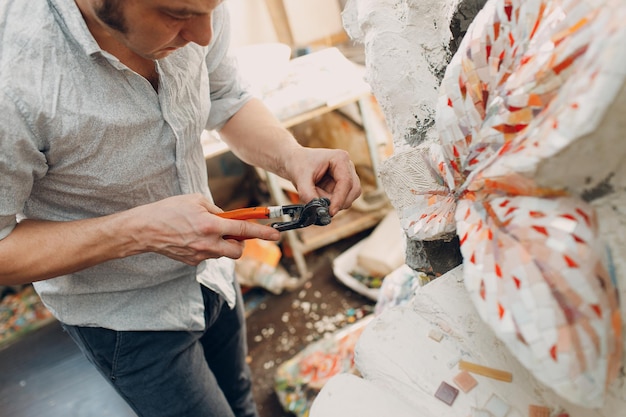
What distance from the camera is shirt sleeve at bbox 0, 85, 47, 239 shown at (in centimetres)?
79

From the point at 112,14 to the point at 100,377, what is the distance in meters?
2.22

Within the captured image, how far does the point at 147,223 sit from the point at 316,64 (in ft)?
5.58

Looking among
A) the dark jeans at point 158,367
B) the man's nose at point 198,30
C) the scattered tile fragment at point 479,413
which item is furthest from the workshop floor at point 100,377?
the man's nose at point 198,30

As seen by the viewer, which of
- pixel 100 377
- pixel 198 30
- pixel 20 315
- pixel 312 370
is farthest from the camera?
pixel 20 315

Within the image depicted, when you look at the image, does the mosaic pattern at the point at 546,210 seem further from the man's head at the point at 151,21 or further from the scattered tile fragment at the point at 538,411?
the man's head at the point at 151,21

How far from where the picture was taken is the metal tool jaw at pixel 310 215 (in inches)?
38.3

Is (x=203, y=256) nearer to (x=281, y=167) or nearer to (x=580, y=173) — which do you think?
(x=281, y=167)

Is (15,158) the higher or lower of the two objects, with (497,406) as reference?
higher

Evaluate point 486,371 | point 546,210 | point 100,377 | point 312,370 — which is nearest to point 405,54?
point 546,210

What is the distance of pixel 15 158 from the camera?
0.81m

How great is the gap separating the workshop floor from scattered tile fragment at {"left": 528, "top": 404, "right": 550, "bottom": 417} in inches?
58.1

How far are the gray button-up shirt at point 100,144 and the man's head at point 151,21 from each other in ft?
0.22

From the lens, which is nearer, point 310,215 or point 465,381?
point 465,381

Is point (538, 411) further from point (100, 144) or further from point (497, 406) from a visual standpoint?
point (100, 144)
